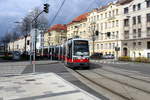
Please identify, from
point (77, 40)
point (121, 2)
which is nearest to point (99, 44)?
point (121, 2)

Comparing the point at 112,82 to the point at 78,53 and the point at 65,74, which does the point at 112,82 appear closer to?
the point at 65,74

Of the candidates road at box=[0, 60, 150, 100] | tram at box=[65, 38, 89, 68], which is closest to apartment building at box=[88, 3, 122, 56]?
tram at box=[65, 38, 89, 68]

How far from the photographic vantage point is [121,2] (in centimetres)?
6806

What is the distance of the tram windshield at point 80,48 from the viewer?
23562 mm

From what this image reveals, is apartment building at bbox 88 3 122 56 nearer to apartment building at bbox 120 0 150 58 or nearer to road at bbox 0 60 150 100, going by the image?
apartment building at bbox 120 0 150 58

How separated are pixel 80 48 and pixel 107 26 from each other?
5201 cm

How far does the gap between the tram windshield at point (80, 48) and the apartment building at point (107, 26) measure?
40.7 meters

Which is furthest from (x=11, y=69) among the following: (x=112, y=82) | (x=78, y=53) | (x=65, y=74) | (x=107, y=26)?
(x=107, y=26)

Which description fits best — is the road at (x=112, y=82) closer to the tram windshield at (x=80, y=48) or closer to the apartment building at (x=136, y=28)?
the tram windshield at (x=80, y=48)

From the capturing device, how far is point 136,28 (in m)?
60.5

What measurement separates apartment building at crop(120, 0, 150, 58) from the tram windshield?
1308 inches

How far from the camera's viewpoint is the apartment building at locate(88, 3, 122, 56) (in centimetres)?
6825

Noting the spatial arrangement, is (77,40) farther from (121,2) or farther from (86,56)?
(121,2)

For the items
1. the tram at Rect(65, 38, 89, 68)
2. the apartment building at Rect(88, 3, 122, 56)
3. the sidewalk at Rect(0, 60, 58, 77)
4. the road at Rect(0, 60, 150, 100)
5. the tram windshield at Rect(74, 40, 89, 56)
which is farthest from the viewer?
the apartment building at Rect(88, 3, 122, 56)
